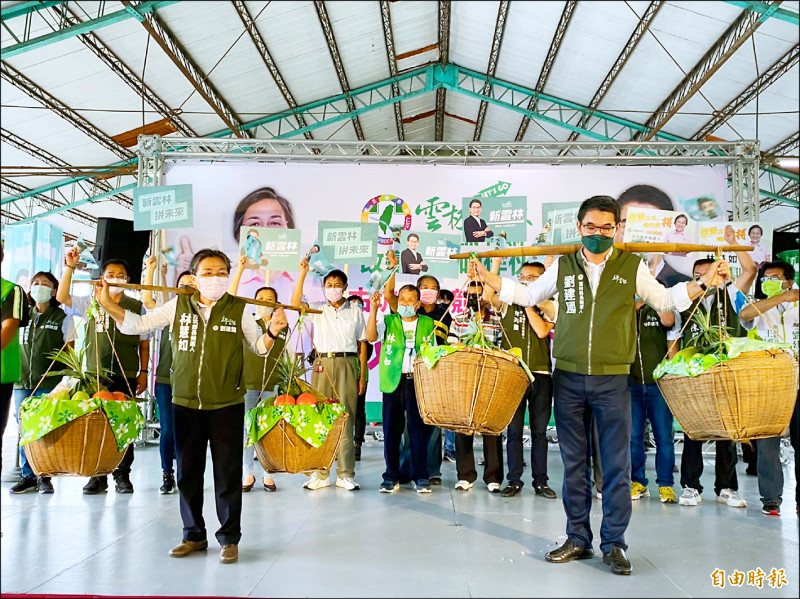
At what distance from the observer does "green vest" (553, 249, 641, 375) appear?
3.23 metres

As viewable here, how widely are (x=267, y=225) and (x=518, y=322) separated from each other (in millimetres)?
3396

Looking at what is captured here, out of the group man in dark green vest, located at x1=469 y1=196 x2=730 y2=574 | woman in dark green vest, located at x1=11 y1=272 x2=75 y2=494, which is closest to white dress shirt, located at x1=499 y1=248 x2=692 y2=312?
man in dark green vest, located at x1=469 y1=196 x2=730 y2=574

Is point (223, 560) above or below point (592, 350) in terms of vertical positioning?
below

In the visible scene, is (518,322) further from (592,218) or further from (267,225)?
(267,225)

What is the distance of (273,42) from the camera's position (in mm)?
9766

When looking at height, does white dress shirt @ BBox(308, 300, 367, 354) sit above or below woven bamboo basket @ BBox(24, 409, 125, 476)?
above

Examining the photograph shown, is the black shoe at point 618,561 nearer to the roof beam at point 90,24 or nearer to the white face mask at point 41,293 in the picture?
the white face mask at point 41,293

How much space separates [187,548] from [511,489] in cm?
259

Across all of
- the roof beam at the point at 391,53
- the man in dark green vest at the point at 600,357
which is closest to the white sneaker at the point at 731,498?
the man in dark green vest at the point at 600,357

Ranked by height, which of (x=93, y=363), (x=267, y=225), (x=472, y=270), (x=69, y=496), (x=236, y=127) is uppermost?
(x=236, y=127)

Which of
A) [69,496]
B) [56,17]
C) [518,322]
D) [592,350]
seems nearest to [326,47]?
[56,17]

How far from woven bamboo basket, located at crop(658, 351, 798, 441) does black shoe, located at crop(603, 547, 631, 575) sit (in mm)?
Answer: 720

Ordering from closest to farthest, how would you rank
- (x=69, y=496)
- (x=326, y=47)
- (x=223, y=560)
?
(x=223, y=560)
(x=69, y=496)
(x=326, y=47)

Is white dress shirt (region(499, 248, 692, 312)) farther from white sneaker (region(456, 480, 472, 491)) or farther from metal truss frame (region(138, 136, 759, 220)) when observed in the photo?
metal truss frame (region(138, 136, 759, 220))
